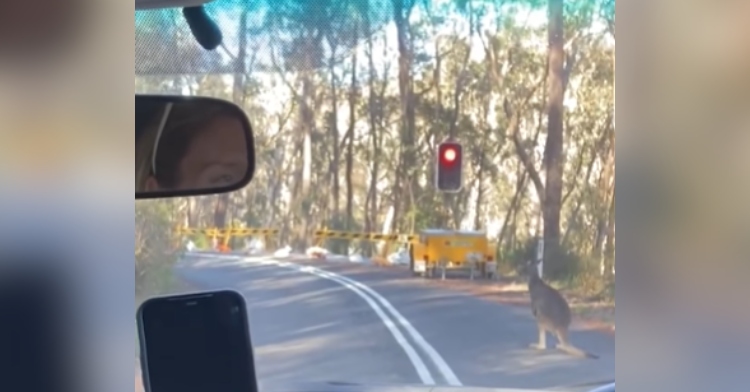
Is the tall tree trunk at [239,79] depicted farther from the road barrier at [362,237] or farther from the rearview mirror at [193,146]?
the road barrier at [362,237]

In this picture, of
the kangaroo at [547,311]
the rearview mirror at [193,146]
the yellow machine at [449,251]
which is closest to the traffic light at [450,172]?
the yellow machine at [449,251]

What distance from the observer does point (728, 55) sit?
0.80m

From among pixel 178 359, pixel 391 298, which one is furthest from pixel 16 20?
pixel 391 298

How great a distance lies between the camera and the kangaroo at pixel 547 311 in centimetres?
294

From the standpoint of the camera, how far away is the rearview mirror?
5.16 ft

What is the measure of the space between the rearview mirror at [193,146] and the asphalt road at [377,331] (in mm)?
1024

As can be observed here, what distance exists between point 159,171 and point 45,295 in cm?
75

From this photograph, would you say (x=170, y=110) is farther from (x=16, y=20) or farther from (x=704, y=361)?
(x=704, y=361)

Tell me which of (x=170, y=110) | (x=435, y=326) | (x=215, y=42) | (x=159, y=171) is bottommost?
(x=435, y=326)

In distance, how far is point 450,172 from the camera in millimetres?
3521

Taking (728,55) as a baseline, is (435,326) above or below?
below

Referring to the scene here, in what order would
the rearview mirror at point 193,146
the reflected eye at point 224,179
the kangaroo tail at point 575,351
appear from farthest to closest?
the kangaroo tail at point 575,351
the reflected eye at point 224,179
the rearview mirror at point 193,146

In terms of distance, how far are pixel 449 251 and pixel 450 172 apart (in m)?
0.28

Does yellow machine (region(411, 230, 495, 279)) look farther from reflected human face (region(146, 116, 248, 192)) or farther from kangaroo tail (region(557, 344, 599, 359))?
reflected human face (region(146, 116, 248, 192))
